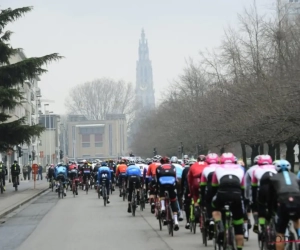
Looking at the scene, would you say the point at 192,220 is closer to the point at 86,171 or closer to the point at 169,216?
the point at 169,216

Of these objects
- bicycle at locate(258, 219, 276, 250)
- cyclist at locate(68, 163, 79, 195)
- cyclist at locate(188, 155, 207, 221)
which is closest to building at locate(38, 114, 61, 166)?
cyclist at locate(68, 163, 79, 195)

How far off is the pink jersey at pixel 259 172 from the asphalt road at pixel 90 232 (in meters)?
2.29

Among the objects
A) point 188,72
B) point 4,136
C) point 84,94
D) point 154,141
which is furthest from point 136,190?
point 84,94

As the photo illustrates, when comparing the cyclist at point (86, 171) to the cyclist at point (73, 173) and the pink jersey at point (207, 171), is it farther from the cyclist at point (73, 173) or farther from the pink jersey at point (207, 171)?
the pink jersey at point (207, 171)

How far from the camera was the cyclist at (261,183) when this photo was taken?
14562mm

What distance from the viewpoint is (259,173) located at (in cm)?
1548

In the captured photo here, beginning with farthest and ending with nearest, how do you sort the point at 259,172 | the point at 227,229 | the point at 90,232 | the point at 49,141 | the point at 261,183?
the point at 49,141 < the point at 90,232 < the point at 259,172 < the point at 261,183 < the point at 227,229

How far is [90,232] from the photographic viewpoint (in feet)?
74.7

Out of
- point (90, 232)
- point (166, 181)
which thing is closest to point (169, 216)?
point (166, 181)

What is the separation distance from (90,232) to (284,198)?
36.3ft

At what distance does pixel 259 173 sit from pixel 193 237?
17.3ft

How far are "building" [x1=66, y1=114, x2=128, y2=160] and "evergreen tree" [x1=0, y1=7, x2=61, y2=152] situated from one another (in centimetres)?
13960

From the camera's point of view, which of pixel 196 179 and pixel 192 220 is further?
pixel 192 220

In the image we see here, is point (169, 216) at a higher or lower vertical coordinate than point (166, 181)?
lower
